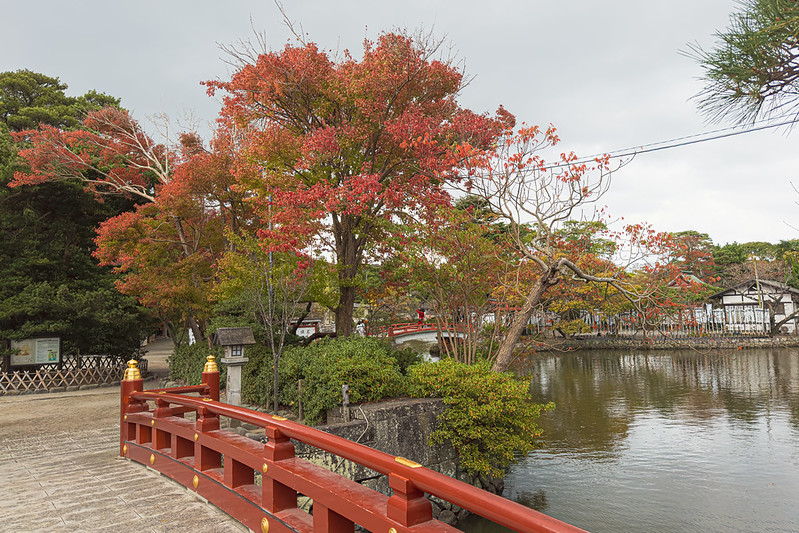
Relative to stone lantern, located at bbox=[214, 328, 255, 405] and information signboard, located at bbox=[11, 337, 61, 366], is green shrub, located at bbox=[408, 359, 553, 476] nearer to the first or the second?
stone lantern, located at bbox=[214, 328, 255, 405]

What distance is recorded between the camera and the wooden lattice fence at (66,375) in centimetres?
1759

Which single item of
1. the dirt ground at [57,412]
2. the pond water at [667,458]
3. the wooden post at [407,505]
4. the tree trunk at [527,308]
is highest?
the tree trunk at [527,308]

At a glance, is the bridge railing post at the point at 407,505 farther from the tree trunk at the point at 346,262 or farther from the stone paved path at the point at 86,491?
the tree trunk at the point at 346,262

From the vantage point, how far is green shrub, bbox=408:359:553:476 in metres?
9.56

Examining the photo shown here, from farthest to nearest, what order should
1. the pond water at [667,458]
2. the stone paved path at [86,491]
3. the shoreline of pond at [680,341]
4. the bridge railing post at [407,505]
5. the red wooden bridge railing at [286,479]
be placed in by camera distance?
the shoreline of pond at [680,341], the pond water at [667,458], the stone paved path at [86,491], the bridge railing post at [407,505], the red wooden bridge railing at [286,479]

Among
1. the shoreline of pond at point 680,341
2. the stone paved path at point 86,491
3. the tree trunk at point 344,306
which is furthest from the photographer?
the shoreline of pond at point 680,341

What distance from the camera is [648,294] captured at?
990 cm

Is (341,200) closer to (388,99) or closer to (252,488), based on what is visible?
(388,99)

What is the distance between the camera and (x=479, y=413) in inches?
372

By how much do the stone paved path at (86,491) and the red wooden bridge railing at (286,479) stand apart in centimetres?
21

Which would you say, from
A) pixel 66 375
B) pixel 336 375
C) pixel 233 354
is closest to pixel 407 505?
pixel 336 375

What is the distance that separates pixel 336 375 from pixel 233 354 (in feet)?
12.3

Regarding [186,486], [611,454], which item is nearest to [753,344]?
[611,454]

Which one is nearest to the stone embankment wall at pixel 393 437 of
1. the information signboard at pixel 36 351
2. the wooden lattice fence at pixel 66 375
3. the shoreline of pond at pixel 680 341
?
the wooden lattice fence at pixel 66 375
